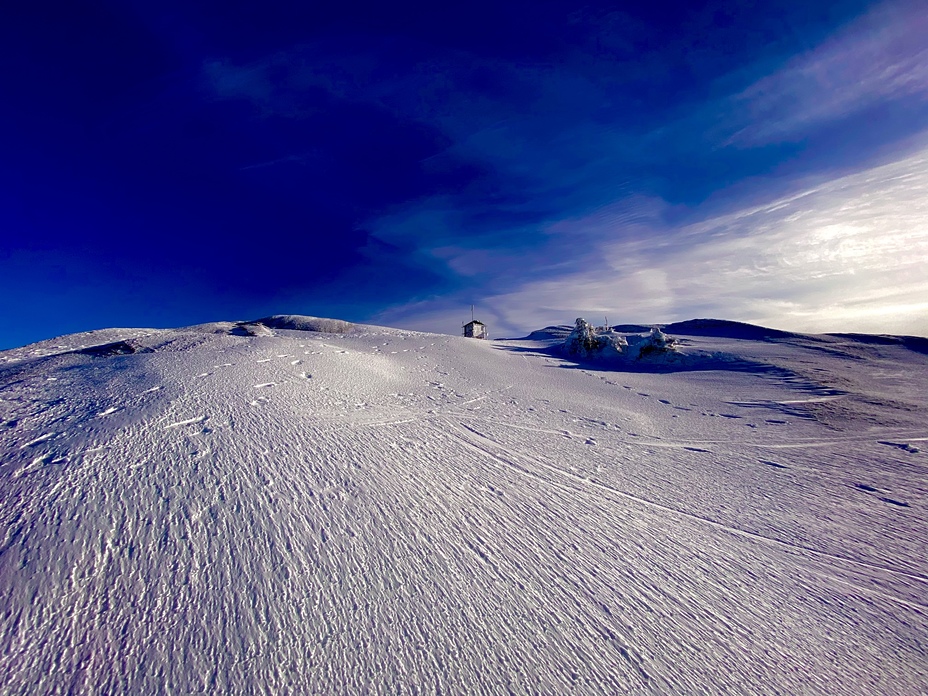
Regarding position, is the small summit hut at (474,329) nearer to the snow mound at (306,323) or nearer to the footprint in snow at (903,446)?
the snow mound at (306,323)

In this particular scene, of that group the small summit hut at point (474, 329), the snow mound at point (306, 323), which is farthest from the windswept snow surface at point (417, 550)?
the small summit hut at point (474, 329)

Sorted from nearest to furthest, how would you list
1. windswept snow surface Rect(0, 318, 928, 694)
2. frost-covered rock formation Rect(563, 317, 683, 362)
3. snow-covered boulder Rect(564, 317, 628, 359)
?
windswept snow surface Rect(0, 318, 928, 694) → frost-covered rock formation Rect(563, 317, 683, 362) → snow-covered boulder Rect(564, 317, 628, 359)

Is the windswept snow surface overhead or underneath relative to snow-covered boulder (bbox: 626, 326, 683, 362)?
underneath

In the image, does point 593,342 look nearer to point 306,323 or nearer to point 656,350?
point 656,350

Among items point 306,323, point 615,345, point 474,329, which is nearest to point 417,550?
point 615,345

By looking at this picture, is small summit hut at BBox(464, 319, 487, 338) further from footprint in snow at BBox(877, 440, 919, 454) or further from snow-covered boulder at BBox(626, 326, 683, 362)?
footprint in snow at BBox(877, 440, 919, 454)

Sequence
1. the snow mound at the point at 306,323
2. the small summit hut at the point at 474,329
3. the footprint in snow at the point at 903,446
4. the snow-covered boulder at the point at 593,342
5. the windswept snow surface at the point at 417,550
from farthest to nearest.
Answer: the small summit hut at the point at 474,329, the snow mound at the point at 306,323, the snow-covered boulder at the point at 593,342, the footprint in snow at the point at 903,446, the windswept snow surface at the point at 417,550

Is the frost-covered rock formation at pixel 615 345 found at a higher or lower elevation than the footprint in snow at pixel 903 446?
higher

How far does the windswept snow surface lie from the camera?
190 cm

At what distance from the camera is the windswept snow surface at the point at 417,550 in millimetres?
1897

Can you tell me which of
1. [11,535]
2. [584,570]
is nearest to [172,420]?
[11,535]

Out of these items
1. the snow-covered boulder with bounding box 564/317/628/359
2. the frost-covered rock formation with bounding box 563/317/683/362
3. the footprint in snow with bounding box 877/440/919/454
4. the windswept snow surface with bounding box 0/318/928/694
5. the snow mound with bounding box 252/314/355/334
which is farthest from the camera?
the snow mound with bounding box 252/314/355/334

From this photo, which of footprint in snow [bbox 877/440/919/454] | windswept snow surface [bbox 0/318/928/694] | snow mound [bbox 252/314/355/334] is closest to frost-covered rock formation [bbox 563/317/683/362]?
footprint in snow [bbox 877/440/919/454]

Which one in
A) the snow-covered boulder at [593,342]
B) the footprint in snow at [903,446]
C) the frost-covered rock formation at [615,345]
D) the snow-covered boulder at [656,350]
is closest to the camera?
the footprint in snow at [903,446]
